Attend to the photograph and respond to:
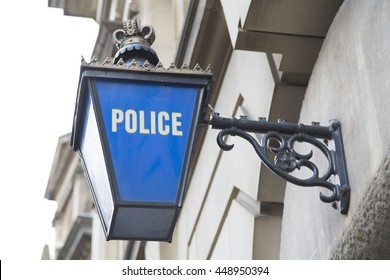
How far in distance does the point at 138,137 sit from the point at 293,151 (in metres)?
0.75

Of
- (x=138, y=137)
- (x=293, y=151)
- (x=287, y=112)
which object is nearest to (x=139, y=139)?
(x=138, y=137)

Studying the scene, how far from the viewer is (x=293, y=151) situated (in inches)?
196

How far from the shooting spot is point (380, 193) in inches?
178

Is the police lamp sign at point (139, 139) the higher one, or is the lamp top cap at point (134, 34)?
the lamp top cap at point (134, 34)

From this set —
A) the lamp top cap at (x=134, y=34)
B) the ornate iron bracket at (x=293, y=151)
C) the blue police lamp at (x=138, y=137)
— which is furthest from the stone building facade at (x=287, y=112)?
the blue police lamp at (x=138, y=137)

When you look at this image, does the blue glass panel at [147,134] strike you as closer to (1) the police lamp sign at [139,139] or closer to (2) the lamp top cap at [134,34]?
(1) the police lamp sign at [139,139]

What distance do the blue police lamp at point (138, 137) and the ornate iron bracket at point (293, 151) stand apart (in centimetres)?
18

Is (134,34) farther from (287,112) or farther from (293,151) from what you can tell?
(287,112)

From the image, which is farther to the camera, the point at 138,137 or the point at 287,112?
the point at 287,112

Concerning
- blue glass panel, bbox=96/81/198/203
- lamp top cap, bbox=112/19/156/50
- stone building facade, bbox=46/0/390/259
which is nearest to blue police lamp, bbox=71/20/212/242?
blue glass panel, bbox=96/81/198/203

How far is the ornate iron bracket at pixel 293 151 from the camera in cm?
494
